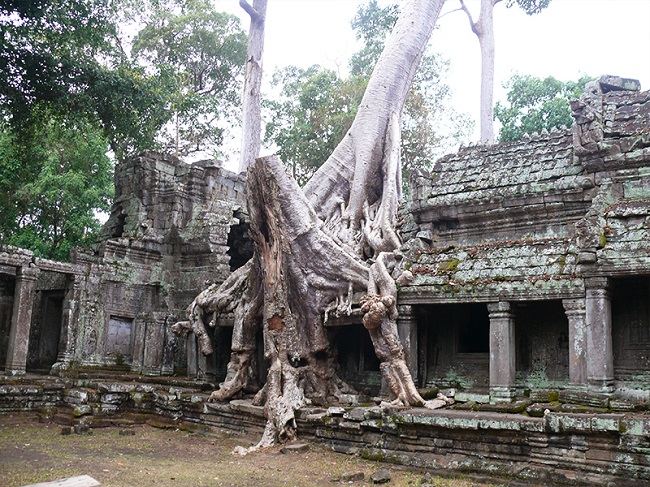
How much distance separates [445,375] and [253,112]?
13582 millimetres

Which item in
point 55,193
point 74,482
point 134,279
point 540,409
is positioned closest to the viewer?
point 74,482

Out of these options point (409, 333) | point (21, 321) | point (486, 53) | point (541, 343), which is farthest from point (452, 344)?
point (486, 53)

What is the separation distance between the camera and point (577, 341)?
8273 mm

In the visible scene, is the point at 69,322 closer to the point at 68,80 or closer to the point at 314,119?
the point at 68,80

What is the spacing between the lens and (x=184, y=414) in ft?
38.5

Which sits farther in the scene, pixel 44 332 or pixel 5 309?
pixel 44 332

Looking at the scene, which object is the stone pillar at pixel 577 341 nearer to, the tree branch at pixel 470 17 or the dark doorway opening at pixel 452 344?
the dark doorway opening at pixel 452 344

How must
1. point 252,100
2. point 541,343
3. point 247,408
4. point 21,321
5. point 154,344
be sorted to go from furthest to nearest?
point 252,100 < point 154,344 < point 21,321 < point 247,408 < point 541,343

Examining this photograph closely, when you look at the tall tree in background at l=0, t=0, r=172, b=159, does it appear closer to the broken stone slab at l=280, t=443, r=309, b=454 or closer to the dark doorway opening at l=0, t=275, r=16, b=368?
the dark doorway opening at l=0, t=275, r=16, b=368

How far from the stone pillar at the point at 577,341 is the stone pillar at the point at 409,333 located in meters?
2.41

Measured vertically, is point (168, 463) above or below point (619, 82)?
below

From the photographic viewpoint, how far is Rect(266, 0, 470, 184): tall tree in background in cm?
2419

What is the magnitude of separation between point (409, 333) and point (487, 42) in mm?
15610

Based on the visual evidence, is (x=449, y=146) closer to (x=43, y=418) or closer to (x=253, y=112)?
(x=253, y=112)
